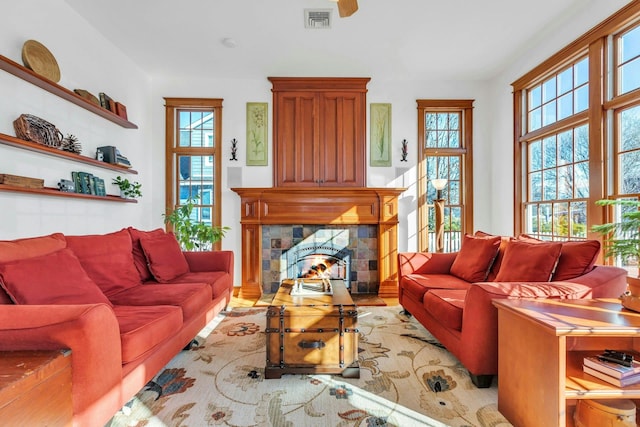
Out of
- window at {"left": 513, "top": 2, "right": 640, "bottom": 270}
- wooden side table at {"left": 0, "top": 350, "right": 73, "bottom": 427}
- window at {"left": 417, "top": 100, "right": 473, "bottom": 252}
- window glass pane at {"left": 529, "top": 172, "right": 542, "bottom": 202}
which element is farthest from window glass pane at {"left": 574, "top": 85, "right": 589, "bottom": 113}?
wooden side table at {"left": 0, "top": 350, "right": 73, "bottom": 427}

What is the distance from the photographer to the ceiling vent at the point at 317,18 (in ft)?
9.97

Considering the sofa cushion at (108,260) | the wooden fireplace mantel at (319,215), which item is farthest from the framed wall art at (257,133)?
the sofa cushion at (108,260)

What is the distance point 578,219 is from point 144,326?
392 centimetres

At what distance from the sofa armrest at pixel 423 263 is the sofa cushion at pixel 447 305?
0.70 m

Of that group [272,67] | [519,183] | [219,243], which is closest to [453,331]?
[519,183]

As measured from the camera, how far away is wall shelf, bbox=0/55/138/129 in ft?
7.34

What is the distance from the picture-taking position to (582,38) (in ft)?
9.86

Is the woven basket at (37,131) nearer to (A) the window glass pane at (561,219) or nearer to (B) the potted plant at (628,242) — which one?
(B) the potted plant at (628,242)

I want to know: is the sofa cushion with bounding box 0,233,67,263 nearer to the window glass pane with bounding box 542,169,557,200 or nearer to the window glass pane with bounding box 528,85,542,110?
the window glass pane with bounding box 542,169,557,200

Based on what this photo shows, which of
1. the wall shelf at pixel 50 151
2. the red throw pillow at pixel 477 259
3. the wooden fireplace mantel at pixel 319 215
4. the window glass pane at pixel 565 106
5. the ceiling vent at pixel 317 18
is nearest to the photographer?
the wall shelf at pixel 50 151

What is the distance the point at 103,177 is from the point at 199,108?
1.69 meters

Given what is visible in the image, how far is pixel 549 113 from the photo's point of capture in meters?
3.62

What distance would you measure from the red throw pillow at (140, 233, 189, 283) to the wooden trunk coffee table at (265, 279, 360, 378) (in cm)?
140

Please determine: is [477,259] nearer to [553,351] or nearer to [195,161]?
[553,351]
